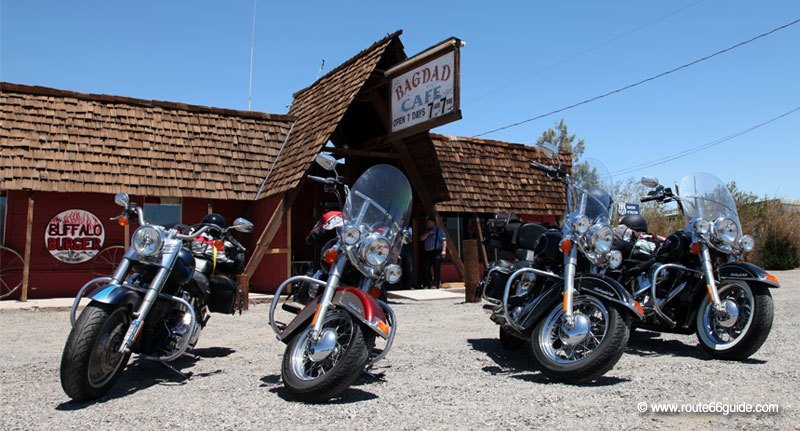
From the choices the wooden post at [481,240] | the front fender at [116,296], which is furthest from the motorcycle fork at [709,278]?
the wooden post at [481,240]

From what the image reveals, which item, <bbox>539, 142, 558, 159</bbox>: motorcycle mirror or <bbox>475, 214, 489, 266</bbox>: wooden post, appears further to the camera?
<bbox>475, 214, 489, 266</bbox>: wooden post

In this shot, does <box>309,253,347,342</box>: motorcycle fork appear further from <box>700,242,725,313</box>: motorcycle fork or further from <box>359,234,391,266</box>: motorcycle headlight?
<box>700,242,725,313</box>: motorcycle fork

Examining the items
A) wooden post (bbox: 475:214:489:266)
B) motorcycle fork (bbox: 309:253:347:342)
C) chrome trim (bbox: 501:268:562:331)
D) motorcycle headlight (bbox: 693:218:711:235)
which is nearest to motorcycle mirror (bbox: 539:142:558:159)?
chrome trim (bbox: 501:268:562:331)

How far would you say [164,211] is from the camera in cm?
1148

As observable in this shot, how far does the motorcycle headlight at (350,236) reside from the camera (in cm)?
413

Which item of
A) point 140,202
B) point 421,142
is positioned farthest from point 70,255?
point 421,142

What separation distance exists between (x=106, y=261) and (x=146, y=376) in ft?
23.2

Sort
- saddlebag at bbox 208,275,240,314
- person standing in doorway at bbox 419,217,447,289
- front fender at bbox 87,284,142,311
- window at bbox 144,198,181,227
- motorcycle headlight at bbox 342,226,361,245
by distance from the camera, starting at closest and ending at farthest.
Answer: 1. front fender at bbox 87,284,142,311
2. motorcycle headlight at bbox 342,226,361,245
3. saddlebag at bbox 208,275,240,314
4. window at bbox 144,198,181,227
5. person standing in doorway at bbox 419,217,447,289

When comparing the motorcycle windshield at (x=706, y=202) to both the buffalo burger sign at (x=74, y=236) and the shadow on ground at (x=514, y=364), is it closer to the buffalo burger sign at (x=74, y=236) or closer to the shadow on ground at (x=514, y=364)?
the shadow on ground at (x=514, y=364)

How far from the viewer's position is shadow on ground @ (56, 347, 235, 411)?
390cm

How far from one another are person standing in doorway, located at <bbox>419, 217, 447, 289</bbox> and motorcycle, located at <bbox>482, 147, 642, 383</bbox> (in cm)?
689

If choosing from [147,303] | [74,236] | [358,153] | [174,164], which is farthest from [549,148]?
[74,236]

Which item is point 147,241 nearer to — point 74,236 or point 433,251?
point 74,236

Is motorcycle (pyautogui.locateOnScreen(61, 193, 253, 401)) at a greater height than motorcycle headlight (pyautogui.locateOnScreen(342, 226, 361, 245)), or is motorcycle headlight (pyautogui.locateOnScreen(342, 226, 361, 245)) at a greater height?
motorcycle headlight (pyautogui.locateOnScreen(342, 226, 361, 245))
